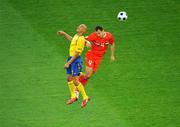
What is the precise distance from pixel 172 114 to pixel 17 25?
21.0ft

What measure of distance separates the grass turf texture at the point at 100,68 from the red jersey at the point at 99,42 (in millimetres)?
1689

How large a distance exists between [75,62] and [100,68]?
12.5ft

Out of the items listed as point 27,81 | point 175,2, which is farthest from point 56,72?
point 175,2

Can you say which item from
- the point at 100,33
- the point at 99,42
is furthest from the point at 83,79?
the point at 100,33

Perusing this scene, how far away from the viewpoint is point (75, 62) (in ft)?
68.6

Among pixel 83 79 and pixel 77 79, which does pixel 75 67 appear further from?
pixel 83 79

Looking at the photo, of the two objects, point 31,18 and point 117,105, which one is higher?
point 31,18

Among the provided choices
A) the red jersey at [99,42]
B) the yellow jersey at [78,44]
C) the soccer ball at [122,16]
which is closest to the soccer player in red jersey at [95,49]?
the red jersey at [99,42]

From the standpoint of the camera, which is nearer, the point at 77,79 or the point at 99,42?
the point at 77,79

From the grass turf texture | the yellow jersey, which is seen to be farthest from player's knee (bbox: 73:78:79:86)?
the grass turf texture

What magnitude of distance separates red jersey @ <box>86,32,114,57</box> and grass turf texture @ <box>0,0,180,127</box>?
1.69 metres

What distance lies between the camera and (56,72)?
24375mm

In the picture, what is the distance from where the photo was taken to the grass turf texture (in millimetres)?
22750

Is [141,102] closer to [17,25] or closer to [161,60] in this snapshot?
[161,60]
